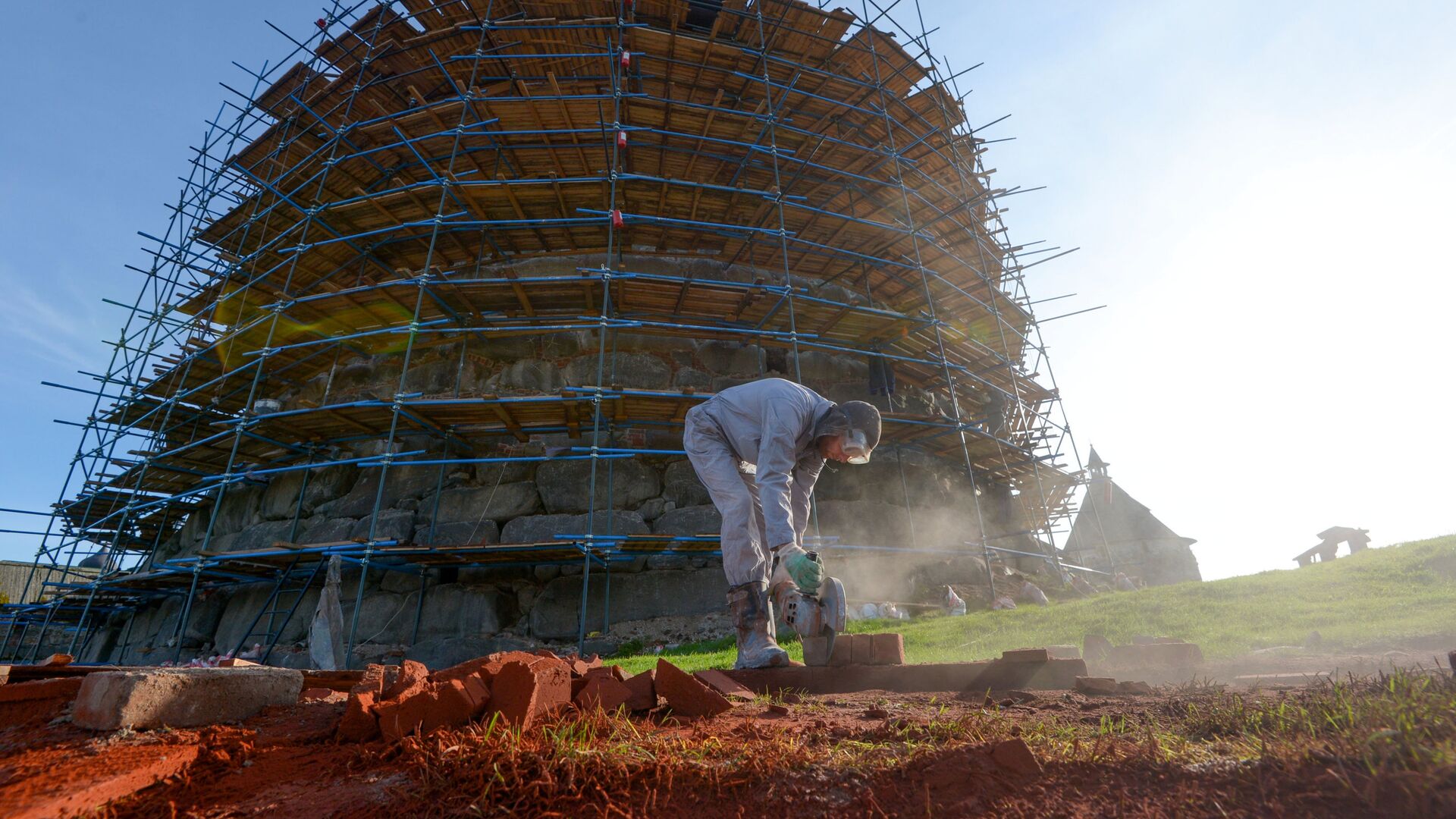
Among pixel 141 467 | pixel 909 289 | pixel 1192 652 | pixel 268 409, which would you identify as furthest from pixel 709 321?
pixel 141 467

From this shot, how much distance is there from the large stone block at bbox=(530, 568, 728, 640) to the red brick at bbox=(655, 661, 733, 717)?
5707 mm

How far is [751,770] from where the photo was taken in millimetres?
1659

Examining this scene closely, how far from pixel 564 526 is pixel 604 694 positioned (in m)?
6.35

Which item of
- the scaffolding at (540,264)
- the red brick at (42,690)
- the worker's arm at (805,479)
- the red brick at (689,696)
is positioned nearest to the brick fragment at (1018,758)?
the red brick at (689,696)

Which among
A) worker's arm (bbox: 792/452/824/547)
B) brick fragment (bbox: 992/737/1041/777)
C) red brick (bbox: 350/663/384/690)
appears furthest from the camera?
worker's arm (bbox: 792/452/824/547)

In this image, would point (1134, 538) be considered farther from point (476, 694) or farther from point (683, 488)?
point (476, 694)

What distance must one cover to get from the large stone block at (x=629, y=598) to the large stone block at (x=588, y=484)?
93 centimetres

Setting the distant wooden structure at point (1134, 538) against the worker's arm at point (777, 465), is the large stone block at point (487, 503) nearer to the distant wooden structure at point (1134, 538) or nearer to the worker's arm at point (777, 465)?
the worker's arm at point (777, 465)

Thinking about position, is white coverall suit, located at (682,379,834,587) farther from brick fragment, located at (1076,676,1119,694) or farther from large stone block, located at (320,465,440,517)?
large stone block, located at (320,465,440,517)

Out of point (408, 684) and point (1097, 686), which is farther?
point (1097, 686)

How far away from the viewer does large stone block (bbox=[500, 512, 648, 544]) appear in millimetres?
8445

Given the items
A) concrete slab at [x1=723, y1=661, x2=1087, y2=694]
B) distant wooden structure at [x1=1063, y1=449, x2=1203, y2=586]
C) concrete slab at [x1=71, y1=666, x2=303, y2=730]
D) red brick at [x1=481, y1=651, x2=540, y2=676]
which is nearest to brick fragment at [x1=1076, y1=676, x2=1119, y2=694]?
concrete slab at [x1=723, y1=661, x2=1087, y2=694]

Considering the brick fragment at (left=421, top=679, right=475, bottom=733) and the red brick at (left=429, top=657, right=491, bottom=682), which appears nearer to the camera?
the brick fragment at (left=421, top=679, right=475, bottom=733)

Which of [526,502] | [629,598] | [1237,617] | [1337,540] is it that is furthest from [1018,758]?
[1337,540]
